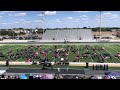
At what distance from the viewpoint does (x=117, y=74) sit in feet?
17.3

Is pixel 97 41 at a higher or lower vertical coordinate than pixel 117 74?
higher
